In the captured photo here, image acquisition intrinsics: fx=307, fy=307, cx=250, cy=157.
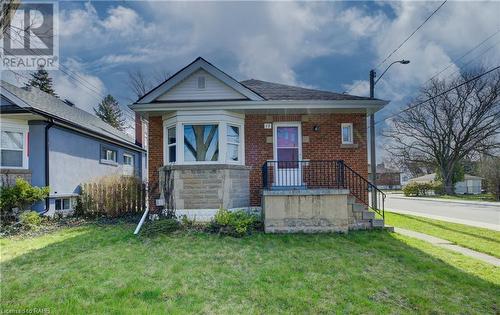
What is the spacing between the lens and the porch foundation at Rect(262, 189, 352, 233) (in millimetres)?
8297

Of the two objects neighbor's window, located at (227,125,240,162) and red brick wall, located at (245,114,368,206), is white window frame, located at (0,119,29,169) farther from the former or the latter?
red brick wall, located at (245,114,368,206)

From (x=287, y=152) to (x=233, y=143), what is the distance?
6.29 ft

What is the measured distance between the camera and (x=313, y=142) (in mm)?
10414

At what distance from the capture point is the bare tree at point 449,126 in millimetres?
33031

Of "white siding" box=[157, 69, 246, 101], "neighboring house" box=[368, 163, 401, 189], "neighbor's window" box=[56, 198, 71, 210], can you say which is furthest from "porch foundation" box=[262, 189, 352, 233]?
"neighboring house" box=[368, 163, 401, 189]

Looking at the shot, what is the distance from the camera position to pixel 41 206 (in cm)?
1098

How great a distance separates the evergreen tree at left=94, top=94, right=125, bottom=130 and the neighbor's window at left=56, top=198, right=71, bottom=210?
113ft

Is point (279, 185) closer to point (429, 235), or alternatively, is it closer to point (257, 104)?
point (257, 104)

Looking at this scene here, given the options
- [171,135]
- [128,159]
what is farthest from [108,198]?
[128,159]

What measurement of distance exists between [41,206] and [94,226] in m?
2.99

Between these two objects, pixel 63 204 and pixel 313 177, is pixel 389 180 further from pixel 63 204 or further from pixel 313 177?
pixel 63 204

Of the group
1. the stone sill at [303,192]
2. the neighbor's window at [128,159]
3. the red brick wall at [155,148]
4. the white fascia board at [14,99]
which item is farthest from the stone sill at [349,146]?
the neighbor's window at [128,159]

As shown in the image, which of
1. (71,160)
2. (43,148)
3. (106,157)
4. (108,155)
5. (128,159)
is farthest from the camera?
(128,159)

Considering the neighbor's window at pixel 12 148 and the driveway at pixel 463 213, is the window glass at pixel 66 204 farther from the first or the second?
the driveway at pixel 463 213
